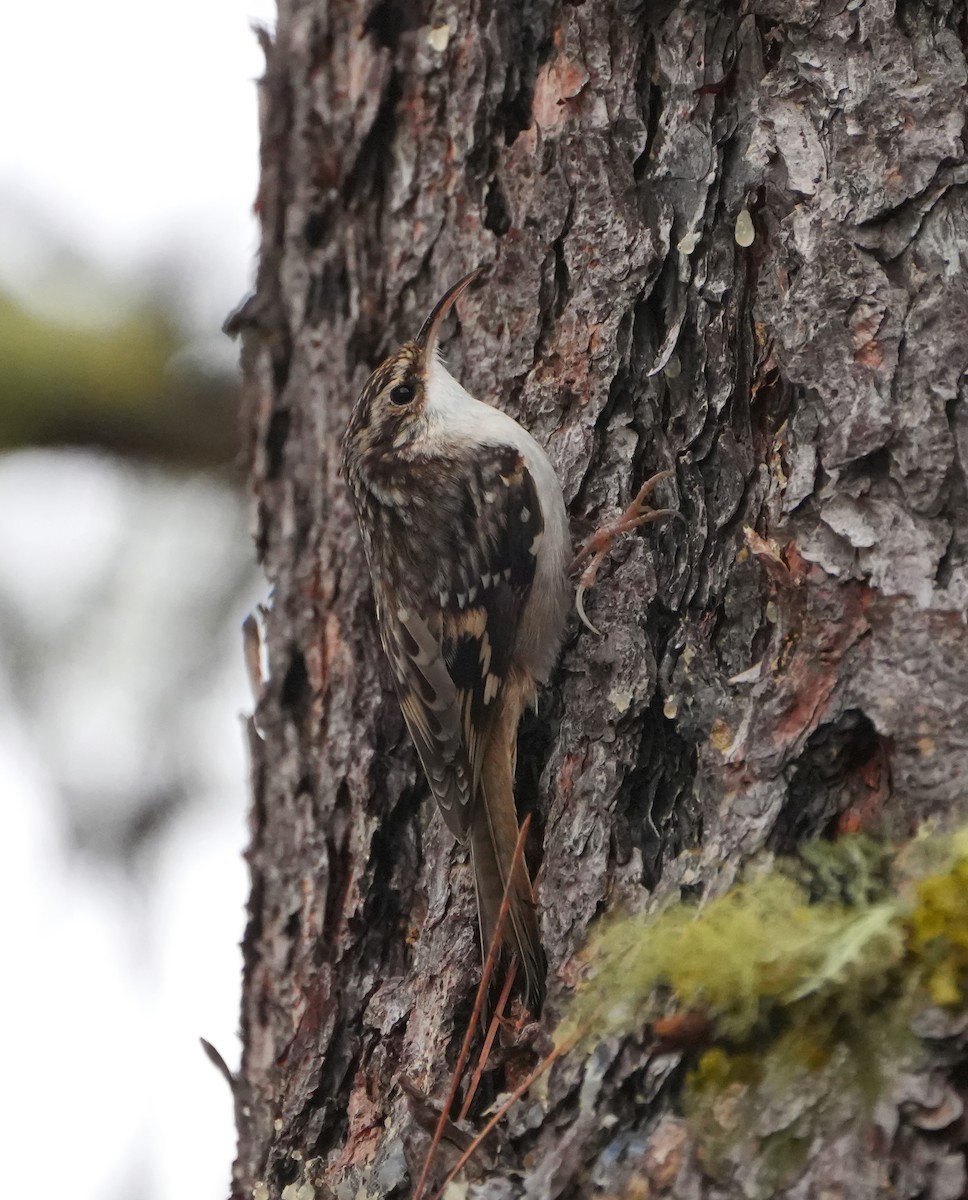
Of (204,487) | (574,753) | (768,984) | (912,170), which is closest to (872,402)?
(912,170)

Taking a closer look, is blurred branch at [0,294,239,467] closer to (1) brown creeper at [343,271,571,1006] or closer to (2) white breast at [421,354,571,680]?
(1) brown creeper at [343,271,571,1006]

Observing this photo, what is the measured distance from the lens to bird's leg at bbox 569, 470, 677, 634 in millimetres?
2062

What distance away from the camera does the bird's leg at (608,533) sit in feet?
6.77

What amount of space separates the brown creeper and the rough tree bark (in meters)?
0.06

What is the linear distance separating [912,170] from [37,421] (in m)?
1.90

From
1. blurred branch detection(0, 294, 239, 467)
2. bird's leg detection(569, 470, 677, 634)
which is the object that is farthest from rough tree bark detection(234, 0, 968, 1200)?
blurred branch detection(0, 294, 239, 467)

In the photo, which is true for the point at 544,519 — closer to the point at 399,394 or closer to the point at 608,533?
the point at 608,533

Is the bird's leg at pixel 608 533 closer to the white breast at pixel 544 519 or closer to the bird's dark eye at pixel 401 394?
the white breast at pixel 544 519

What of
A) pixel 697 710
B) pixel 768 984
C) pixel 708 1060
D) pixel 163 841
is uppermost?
pixel 697 710

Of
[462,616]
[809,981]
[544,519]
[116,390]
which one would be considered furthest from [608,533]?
[116,390]

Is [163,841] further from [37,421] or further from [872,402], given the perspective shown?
[872,402]

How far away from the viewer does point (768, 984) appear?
1.40m

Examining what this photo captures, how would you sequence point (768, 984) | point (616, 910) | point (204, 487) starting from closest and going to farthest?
point (768, 984) < point (616, 910) < point (204, 487)

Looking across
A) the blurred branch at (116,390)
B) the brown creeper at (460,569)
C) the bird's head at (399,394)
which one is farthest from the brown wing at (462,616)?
the blurred branch at (116,390)
